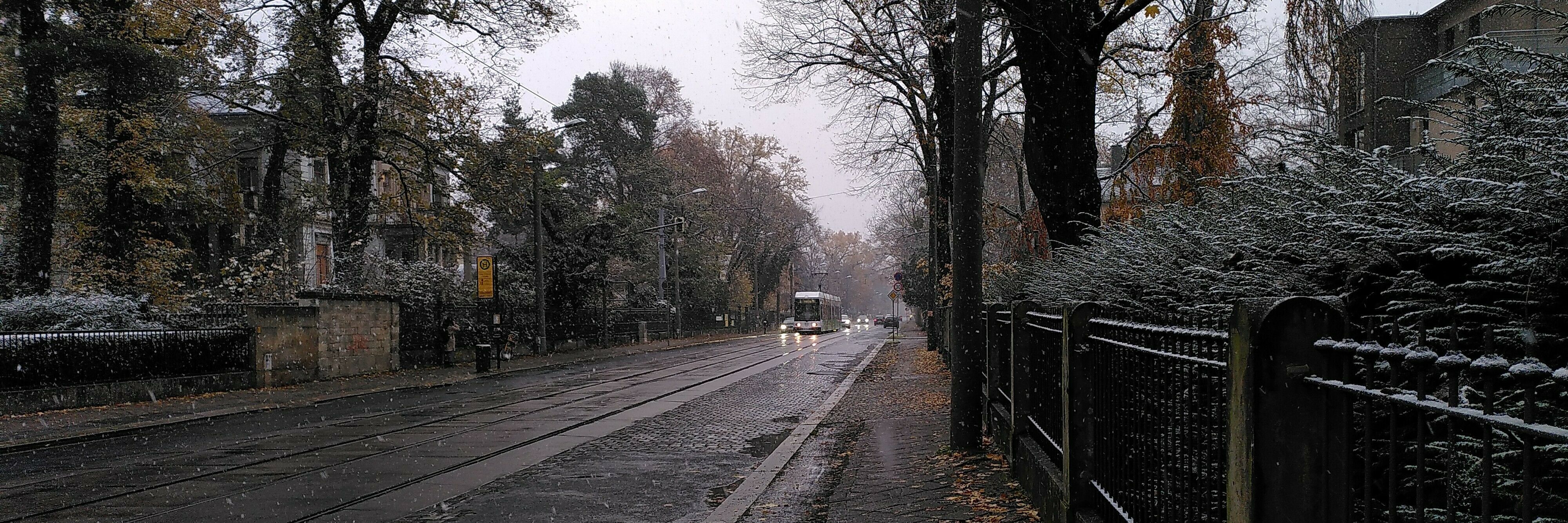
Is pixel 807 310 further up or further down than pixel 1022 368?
further down

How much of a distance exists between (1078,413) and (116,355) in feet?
57.0

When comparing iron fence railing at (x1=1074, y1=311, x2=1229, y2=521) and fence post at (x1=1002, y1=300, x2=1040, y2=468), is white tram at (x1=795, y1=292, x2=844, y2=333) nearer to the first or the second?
fence post at (x1=1002, y1=300, x2=1040, y2=468)

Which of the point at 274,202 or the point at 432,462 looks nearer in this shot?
the point at 432,462

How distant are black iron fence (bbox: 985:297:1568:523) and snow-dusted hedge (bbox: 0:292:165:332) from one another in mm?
18435

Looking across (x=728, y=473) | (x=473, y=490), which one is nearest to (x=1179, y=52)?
(x=728, y=473)

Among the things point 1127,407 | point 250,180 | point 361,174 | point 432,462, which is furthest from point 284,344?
point 250,180

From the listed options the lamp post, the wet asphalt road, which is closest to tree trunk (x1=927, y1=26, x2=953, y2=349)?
the wet asphalt road

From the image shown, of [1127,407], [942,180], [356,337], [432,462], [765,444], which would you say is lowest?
[765,444]

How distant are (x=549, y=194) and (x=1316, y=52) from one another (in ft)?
87.6

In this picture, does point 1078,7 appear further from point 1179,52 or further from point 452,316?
point 452,316

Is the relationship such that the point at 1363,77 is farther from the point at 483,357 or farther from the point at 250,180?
the point at 250,180

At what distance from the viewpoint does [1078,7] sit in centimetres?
1080

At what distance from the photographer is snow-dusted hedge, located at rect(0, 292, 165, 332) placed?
17.8 m

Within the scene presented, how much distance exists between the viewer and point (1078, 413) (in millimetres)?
5145
